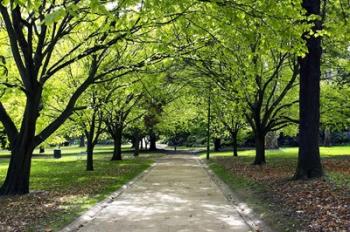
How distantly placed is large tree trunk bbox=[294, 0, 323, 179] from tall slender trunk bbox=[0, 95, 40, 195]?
26.3 ft

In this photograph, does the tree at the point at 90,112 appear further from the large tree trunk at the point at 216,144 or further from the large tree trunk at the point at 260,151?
the large tree trunk at the point at 216,144

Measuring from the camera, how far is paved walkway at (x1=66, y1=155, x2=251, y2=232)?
918cm

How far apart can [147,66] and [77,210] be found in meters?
6.05

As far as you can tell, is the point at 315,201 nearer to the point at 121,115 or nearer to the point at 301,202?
the point at 301,202

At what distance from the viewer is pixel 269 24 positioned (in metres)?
9.64

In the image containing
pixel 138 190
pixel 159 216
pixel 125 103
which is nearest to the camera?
pixel 159 216

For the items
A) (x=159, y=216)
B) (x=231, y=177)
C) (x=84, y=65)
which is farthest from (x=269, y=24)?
(x=84, y=65)

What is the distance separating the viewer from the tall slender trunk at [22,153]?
1356 cm

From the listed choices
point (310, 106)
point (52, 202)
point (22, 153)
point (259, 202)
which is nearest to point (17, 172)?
point (22, 153)

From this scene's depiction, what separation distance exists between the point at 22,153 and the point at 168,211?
16.9ft

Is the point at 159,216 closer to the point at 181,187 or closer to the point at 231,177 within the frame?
the point at 181,187

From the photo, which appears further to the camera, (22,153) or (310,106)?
(310,106)

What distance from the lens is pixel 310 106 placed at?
46.9 feet

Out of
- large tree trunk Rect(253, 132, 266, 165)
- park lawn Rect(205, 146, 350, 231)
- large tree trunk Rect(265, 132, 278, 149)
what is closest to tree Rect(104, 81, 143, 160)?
large tree trunk Rect(253, 132, 266, 165)
